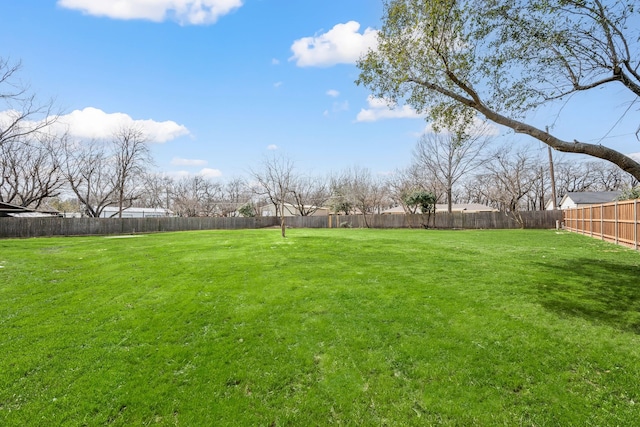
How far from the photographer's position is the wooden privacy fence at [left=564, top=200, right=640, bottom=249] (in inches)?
371

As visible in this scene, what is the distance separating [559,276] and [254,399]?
6176 millimetres

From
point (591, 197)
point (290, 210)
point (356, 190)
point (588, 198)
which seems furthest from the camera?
point (290, 210)

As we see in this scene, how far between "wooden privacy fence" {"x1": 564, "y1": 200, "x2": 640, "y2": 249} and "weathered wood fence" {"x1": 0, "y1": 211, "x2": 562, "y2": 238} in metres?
7.19

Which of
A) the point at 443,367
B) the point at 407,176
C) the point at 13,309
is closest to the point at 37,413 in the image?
the point at 13,309

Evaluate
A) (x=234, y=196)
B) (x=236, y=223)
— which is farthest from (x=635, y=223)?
(x=234, y=196)

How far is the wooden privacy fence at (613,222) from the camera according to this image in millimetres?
9422

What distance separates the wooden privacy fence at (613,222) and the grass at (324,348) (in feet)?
13.8

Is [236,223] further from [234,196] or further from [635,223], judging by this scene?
[635,223]

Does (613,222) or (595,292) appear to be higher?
(613,222)

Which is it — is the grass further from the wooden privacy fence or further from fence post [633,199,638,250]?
the wooden privacy fence

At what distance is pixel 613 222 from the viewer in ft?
36.5

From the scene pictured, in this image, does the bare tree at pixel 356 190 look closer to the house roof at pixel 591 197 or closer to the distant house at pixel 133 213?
the house roof at pixel 591 197

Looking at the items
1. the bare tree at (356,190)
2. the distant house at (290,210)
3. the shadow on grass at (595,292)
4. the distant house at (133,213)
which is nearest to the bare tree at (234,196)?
the distant house at (290,210)

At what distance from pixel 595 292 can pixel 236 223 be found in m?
Answer: 28.4
